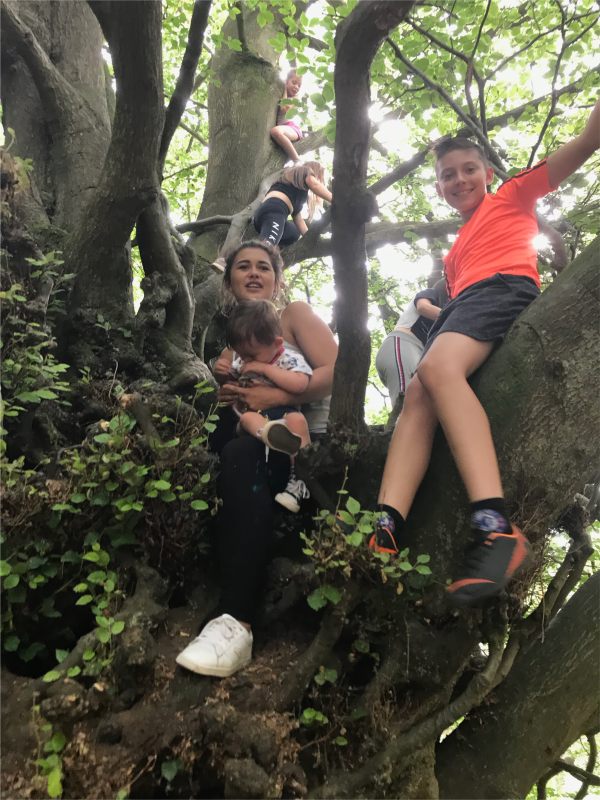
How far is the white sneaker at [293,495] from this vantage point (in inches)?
93.0

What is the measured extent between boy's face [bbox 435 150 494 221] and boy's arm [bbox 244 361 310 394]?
4.05 ft

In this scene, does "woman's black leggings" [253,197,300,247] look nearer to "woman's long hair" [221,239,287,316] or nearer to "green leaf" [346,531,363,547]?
"woman's long hair" [221,239,287,316]

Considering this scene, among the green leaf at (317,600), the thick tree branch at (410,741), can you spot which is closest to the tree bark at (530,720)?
the thick tree branch at (410,741)

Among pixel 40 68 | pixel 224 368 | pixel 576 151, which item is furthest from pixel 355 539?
pixel 40 68

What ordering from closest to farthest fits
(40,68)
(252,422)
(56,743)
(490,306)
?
(56,743) < (490,306) < (252,422) < (40,68)

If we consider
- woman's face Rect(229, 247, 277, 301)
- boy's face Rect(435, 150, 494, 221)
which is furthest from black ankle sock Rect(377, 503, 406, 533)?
boy's face Rect(435, 150, 494, 221)

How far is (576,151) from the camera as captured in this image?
7.36 ft

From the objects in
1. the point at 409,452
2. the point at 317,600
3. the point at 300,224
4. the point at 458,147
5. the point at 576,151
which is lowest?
the point at 317,600

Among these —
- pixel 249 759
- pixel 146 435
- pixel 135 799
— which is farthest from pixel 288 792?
pixel 146 435

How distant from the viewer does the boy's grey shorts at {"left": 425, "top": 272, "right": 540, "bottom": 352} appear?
2.29 meters

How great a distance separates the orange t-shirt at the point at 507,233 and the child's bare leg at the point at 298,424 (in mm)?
941

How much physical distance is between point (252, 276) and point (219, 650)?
6.65 feet

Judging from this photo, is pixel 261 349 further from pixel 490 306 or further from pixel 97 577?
pixel 97 577

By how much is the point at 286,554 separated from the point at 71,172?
9.83 feet
